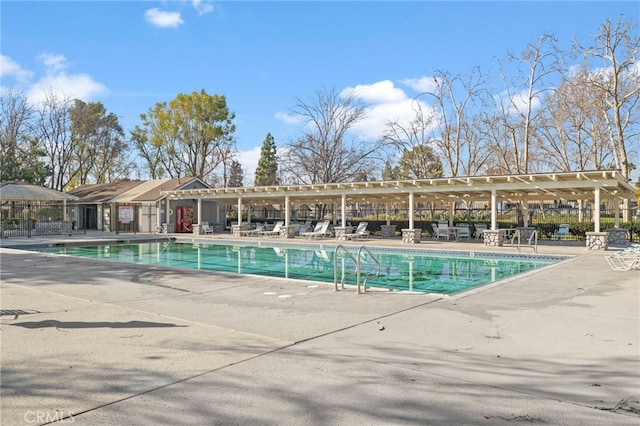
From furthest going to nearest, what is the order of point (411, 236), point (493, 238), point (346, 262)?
point (411, 236)
point (493, 238)
point (346, 262)

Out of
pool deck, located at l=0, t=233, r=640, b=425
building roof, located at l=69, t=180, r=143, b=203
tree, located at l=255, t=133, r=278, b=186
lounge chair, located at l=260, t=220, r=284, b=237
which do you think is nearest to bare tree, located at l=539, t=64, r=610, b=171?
lounge chair, located at l=260, t=220, r=284, b=237

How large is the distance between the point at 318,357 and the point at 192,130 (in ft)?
130

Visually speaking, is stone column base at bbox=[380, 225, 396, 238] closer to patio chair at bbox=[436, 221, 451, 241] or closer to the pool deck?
patio chair at bbox=[436, 221, 451, 241]

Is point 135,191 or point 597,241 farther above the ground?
point 135,191

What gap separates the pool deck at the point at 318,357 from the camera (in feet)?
10.3

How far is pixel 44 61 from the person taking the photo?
26328 millimetres

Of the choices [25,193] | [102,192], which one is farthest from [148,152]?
[25,193]

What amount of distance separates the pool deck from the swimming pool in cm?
320

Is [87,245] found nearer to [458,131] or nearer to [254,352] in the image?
[254,352]

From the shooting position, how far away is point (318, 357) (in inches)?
170

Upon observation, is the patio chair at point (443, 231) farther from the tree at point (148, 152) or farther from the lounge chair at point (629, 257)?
the tree at point (148, 152)

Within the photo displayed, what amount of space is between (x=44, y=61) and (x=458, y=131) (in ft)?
86.9

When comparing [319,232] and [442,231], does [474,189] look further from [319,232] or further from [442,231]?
[319,232]

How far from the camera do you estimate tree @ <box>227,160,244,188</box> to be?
167 feet
